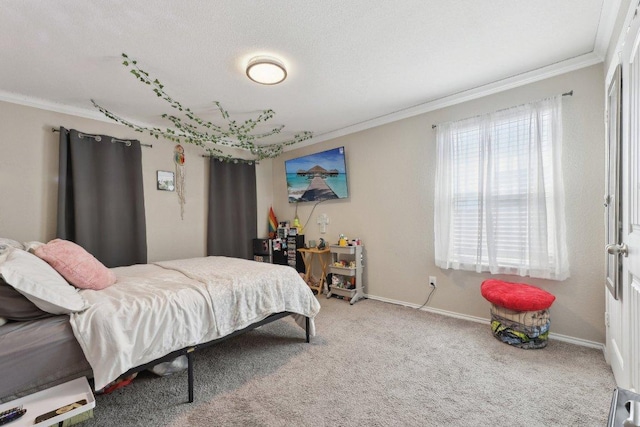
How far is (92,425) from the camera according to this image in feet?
5.05

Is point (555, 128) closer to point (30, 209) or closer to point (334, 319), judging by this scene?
point (334, 319)

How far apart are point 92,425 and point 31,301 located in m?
0.76

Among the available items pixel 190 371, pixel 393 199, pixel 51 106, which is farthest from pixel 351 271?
pixel 51 106

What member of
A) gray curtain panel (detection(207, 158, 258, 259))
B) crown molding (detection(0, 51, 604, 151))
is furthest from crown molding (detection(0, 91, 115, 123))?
gray curtain panel (detection(207, 158, 258, 259))

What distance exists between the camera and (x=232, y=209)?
4398mm

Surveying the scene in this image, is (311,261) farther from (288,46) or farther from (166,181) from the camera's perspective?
(288,46)

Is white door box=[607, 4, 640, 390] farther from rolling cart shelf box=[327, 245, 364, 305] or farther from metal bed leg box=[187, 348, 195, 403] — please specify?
rolling cart shelf box=[327, 245, 364, 305]

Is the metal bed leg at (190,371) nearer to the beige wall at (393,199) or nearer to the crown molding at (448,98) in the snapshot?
the beige wall at (393,199)

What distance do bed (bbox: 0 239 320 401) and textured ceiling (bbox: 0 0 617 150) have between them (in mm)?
1460

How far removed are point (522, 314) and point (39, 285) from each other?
328 centimetres

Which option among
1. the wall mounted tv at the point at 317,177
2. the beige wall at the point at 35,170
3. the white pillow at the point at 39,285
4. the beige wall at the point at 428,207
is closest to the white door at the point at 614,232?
the beige wall at the point at 428,207

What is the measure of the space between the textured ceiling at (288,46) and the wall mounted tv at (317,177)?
118 centimetres

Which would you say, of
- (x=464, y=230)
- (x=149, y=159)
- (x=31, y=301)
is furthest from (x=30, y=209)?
(x=464, y=230)

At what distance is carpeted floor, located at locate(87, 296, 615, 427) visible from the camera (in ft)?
5.16
